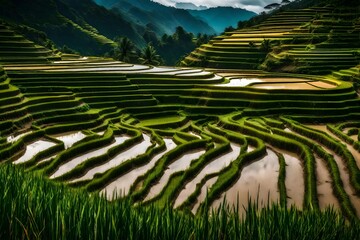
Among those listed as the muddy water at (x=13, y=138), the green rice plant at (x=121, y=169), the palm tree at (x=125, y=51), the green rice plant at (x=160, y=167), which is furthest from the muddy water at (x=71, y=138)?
the palm tree at (x=125, y=51)

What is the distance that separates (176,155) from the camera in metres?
18.6

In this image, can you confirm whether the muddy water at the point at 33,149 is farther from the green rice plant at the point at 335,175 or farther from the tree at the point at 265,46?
the tree at the point at 265,46

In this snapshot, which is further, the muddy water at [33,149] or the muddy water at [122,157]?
the muddy water at [33,149]

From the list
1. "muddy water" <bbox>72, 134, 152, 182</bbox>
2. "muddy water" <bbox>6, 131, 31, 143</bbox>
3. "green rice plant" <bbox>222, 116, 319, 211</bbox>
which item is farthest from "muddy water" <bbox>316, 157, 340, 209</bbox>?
"muddy water" <bbox>6, 131, 31, 143</bbox>

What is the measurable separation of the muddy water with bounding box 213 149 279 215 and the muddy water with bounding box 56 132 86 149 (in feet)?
29.4

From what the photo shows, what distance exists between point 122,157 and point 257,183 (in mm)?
6666

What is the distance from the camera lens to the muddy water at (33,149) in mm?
16844

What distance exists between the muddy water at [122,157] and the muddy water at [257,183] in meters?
5.40

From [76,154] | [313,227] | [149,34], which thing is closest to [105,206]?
[313,227]

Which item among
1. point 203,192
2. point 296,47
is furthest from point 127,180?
point 296,47

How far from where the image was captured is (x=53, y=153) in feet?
58.7

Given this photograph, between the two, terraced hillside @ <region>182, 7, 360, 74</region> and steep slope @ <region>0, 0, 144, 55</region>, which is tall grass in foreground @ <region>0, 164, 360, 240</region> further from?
steep slope @ <region>0, 0, 144, 55</region>

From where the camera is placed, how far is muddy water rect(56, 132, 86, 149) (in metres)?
19.7

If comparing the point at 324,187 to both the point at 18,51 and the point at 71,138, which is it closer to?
the point at 71,138
